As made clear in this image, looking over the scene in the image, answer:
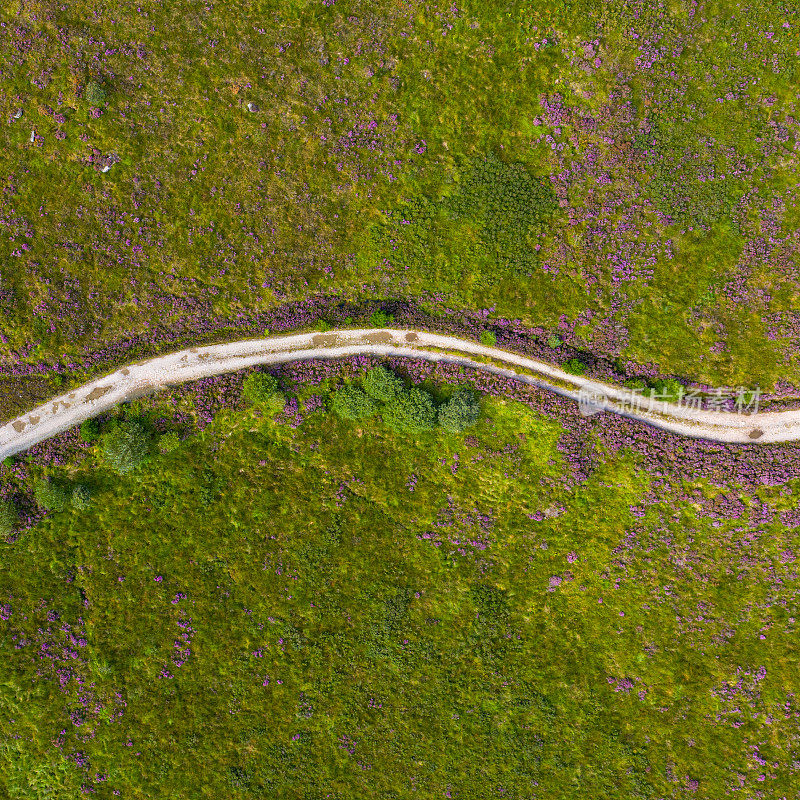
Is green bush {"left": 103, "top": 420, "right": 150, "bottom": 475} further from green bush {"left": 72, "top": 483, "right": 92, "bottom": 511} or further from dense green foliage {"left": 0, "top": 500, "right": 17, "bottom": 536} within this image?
dense green foliage {"left": 0, "top": 500, "right": 17, "bottom": 536}

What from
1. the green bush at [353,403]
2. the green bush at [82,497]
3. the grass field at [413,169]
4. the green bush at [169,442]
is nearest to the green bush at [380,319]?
the grass field at [413,169]

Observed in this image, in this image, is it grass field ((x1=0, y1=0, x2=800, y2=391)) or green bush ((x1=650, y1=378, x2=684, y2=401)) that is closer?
grass field ((x1=0, y1=0, x2=800, y2=391))

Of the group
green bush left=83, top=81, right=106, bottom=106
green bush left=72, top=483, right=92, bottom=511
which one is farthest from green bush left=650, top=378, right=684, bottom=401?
green bush left=83, top=81, right=106, bottom=106

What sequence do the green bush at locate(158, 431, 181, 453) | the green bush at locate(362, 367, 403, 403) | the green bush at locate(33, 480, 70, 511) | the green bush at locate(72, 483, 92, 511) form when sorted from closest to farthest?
the green bush at locate(362, 367, 403, 403), the green bush at locate(33, 480, 70, 511), the green bush at locate(72, 483, 92, 511), the green bush at locate(158, 431, 181, 453)

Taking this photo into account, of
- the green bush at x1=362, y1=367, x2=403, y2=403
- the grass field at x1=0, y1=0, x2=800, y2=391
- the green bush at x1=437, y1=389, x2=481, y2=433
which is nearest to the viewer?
the green bush at x1=437, y1=389, x2=481, y2=433

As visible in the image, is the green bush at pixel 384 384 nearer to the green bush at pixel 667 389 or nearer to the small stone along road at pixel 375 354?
the small stone along road at pixel 375 354

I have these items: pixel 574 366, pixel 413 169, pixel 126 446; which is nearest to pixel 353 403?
pixel 574 366

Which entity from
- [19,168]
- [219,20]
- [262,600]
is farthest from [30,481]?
[219,20]

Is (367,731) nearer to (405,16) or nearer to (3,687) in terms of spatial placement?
(3,687)
